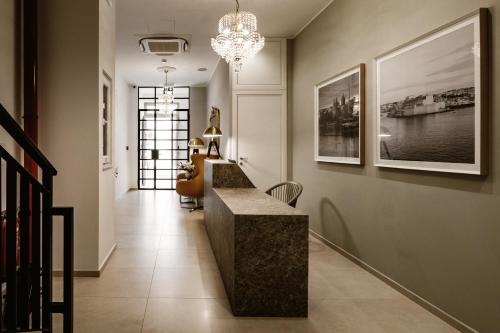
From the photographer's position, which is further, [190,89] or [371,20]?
[190,89]

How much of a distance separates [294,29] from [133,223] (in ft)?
13.0

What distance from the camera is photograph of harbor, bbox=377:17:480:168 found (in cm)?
258

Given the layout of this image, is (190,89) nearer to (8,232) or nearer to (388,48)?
(388,48)

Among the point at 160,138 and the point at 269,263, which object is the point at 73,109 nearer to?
the point at 269,263

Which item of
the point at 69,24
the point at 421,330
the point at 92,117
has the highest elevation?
the point at 69,24

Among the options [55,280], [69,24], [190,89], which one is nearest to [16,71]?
[69,24]

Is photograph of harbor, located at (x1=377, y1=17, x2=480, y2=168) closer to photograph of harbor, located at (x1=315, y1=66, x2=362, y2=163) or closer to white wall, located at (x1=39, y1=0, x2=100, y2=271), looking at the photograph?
photograph of harbor, located at (x1=315, y1=66, x2=362, y2=163)

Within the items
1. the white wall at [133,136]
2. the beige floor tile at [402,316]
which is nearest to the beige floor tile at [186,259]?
the beige floor tile at [402,316]

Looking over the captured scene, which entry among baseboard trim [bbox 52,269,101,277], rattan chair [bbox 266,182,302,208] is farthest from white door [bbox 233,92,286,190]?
baseboard trim [bbox 52,269,101,277]

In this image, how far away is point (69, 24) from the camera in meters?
3.66

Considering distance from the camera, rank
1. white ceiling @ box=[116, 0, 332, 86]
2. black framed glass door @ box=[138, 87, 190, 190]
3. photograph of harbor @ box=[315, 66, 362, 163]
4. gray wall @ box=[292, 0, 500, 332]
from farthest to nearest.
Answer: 1. black framed glass door @ box=[138, 87, 190, 190]
2. white ceiling @ box=[116, 0, 332, 86]
3. photograph of harbor @ box=[315, 66, 362, 163]
4. gray wall @ box=[292, 0, 500, 332]

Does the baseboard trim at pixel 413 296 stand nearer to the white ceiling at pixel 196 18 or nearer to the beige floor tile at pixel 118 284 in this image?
the beige floor tile at pixel 118 284

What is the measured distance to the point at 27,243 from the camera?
1898mm

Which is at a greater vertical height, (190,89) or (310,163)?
(190,89)
